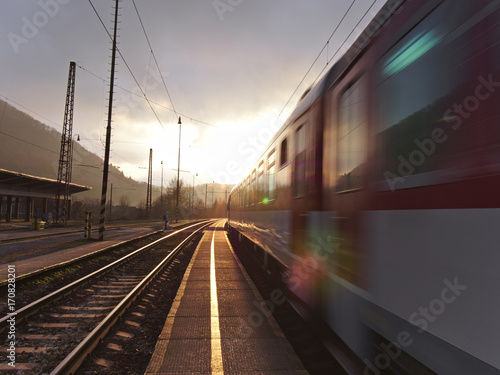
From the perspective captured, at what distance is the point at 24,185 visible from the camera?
3341 centimetres

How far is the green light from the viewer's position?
2121 mm

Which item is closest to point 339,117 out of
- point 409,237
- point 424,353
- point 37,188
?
point 409,237

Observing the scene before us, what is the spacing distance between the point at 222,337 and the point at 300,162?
261 centimetres

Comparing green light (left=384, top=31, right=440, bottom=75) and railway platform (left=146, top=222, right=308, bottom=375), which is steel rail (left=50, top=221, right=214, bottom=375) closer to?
railway platform (left=146, top=222, right=308, bottom=375)

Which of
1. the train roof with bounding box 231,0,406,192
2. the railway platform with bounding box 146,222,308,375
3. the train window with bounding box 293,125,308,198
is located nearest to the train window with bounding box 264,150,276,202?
the train window with bounding box 293,125,308,198

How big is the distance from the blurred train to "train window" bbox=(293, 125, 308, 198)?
32.4 inches

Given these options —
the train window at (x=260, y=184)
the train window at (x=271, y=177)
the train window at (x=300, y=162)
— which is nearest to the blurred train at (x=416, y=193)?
the train window at (x=300, y=162)

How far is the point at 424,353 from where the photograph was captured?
1910mm

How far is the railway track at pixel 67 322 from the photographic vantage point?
3664 millimetres

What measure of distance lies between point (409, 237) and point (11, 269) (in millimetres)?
9469

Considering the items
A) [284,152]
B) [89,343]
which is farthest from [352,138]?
[89,343]

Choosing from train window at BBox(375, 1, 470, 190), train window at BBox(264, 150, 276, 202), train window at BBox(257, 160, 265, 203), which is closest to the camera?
train window at BBox(375, 1, 470, 190)

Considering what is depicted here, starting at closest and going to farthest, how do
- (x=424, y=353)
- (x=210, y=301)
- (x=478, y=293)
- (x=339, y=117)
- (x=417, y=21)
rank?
(x=478, y=293), (x=424, y=353), (x=417, y=21), (x=339, y=117), (x=210, y=301)

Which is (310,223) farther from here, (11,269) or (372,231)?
(11,269)
